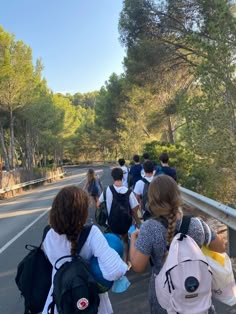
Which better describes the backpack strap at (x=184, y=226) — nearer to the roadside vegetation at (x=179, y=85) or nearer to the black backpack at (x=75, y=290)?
the black backpack at (x=75, y=290)

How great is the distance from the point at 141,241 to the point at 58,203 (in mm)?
602

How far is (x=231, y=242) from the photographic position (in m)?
5.80

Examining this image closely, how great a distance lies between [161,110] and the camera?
2508 centimetres

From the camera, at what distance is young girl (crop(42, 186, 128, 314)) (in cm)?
265

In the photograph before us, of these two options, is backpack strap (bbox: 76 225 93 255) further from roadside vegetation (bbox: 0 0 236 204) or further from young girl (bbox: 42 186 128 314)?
roadside vegetation (bbox: 0 0 236 204)

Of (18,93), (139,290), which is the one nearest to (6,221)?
(139,290)

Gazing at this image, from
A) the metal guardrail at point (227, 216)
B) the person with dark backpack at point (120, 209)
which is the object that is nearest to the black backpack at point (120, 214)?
the person with dark backpack at point (120, 209)

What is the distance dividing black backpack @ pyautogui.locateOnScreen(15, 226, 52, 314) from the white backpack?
2.63 ft

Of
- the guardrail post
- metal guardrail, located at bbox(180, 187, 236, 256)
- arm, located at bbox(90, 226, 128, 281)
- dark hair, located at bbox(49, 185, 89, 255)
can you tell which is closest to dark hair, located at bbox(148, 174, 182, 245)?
arm, located at bbox(90, 226, 128, 281)

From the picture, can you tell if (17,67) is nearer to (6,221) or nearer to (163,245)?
(6,221)

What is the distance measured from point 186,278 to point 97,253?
61 centimetres

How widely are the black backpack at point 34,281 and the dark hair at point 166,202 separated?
2.71 feet

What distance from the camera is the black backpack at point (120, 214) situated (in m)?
5.80

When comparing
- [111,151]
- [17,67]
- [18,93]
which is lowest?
[111,151]
